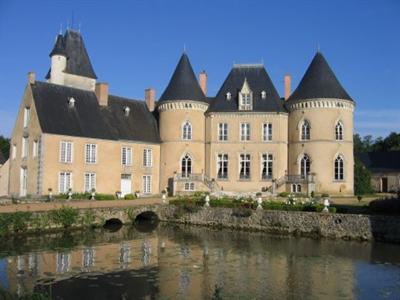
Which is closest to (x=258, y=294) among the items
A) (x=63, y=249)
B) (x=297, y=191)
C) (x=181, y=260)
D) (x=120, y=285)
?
(x=120, y=285)

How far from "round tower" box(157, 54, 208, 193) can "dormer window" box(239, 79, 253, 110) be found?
113 inches

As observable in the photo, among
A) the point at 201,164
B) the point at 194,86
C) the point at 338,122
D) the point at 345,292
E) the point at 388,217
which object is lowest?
the point at 345,292

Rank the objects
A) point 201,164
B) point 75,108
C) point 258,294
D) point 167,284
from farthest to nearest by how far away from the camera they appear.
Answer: point 201,164, point 75,108, point 167,284, point 258,294

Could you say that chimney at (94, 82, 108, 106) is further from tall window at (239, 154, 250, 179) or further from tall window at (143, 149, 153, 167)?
tall window at (239, 154, 250, 179)

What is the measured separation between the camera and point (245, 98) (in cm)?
3647

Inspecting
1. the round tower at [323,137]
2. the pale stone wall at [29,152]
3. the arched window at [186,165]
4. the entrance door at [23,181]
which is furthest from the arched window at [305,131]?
the entrance door at [23,181]

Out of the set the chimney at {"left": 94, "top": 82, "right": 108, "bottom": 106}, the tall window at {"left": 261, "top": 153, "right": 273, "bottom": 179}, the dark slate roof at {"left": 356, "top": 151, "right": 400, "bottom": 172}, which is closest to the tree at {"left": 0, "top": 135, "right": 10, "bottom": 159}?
the chimney at {"left": 94, "top": 82, "right": 108, "bottom": 106}

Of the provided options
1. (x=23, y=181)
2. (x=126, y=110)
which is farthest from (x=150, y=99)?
(x=23, y=181)

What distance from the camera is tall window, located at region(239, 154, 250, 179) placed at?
118ft

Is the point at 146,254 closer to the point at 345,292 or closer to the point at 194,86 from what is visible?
the point at 345,292

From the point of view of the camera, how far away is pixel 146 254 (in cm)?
1758

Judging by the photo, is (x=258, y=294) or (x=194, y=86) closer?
(x=258, y=294)

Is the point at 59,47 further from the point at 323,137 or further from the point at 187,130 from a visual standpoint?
the point at 323,137

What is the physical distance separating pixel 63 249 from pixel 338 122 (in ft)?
76.6
